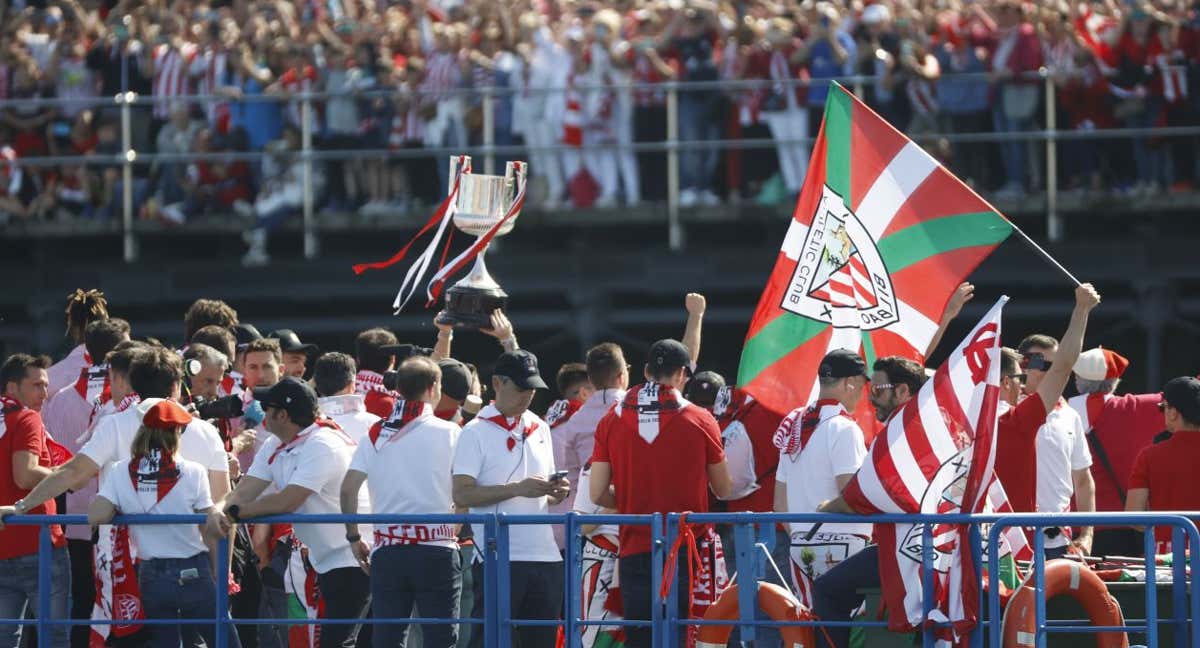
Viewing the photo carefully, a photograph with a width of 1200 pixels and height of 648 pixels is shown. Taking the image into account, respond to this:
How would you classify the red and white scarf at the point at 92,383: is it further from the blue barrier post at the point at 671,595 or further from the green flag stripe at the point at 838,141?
the green flag stripe at the point at 838,141

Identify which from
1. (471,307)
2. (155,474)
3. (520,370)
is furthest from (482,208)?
(155,474)

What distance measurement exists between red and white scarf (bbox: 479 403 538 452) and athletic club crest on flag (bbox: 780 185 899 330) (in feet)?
5.78

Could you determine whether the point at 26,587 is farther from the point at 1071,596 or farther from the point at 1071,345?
the point at 1071,345

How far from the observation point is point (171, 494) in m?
9.21

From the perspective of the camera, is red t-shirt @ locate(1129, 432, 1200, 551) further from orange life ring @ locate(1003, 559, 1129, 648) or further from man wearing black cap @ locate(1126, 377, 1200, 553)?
orange life ring @ locate(1003, 559, 1129, 648)

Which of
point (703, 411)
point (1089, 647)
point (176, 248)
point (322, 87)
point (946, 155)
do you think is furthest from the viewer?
point (176, 248)

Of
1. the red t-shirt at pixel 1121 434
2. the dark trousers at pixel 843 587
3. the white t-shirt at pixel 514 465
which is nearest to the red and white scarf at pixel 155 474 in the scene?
the white t-shirt at pixel 514 465

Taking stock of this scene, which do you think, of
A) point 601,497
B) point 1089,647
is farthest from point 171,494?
point 1089,647

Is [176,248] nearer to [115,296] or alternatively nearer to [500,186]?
[115,296]

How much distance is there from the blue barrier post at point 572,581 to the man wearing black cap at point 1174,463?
104 inches

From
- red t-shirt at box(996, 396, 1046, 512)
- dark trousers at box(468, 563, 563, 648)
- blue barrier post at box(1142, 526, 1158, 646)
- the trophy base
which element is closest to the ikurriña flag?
red t-shirt at box(996, 396, 1046, 512)

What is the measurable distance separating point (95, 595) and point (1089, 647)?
14.9 feet

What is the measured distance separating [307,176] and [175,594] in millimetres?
9619

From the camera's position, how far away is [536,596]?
956 centimetres
